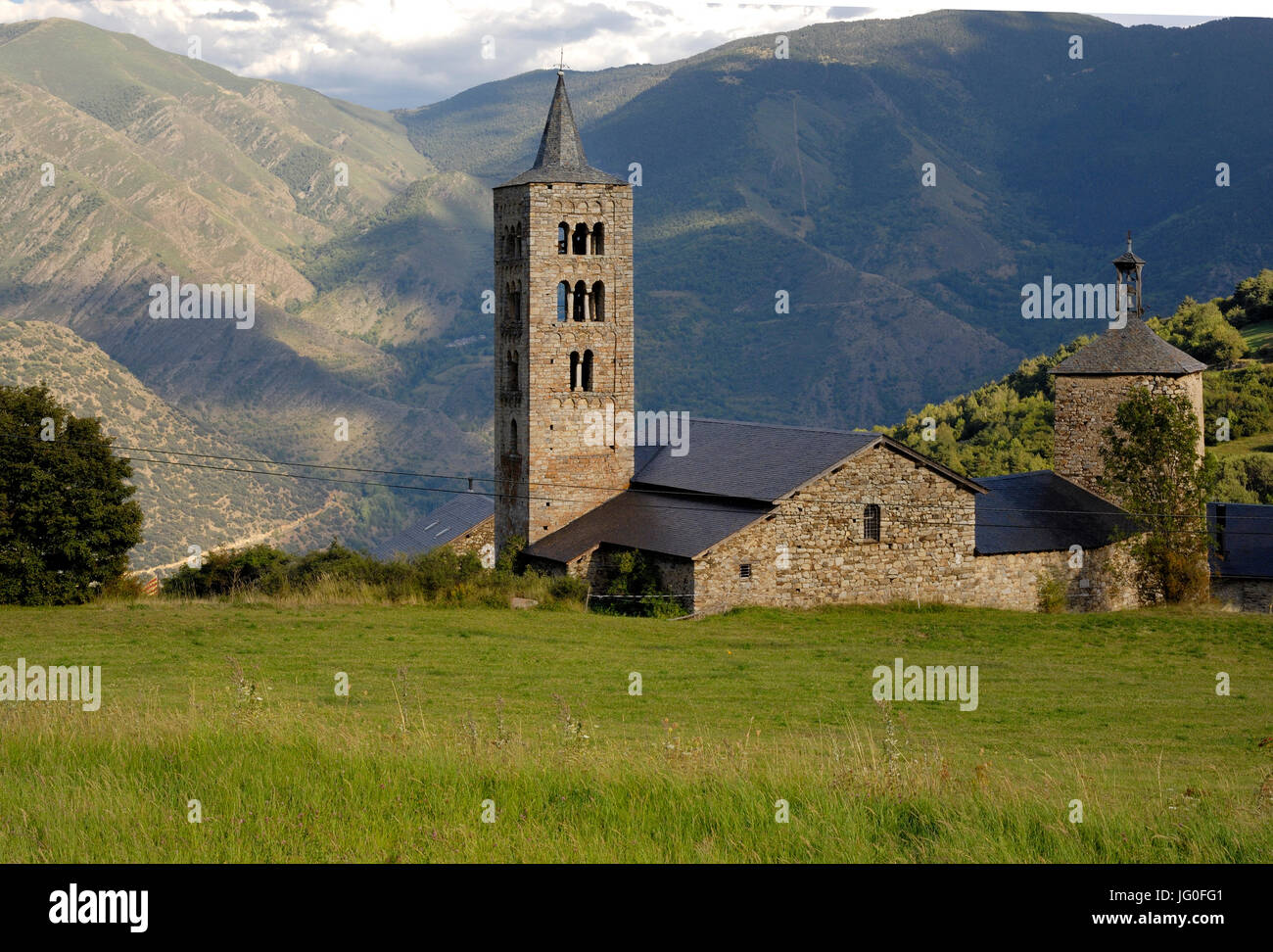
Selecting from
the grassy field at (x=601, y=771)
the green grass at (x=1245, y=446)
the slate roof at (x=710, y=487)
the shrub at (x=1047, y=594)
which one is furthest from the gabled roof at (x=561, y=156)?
the green grass at (x=1245, y=446)

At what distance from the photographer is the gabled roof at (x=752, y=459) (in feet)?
96.8

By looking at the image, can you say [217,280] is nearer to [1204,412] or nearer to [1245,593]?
[1204,412]

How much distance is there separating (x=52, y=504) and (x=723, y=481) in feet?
45.8

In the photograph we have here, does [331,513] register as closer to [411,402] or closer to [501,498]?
[411,402]

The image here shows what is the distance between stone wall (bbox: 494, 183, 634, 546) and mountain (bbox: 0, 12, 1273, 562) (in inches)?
1845

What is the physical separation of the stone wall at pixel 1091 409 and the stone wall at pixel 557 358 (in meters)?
11.6

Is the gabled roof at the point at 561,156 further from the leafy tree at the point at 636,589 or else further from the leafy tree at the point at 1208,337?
the leafy tree at the point at 1208,337

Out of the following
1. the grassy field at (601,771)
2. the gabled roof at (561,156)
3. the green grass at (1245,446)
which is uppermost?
the gabled roof at (561,156)

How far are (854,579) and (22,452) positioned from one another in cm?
1697

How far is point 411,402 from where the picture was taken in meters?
119

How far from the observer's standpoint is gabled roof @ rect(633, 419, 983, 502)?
96.8 feet

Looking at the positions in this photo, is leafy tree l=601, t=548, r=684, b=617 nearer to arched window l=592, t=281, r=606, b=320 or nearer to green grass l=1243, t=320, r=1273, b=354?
arched window l=592, t=281, r=606, b=320

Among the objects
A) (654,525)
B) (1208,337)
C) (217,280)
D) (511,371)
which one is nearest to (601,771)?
(654,525)

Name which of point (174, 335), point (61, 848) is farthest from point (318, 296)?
point (61, 848)
